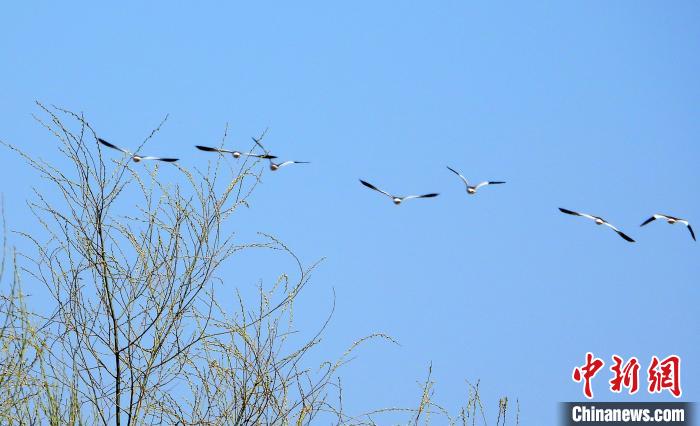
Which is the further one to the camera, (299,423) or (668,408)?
(668,408)

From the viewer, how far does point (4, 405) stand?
4.73 m

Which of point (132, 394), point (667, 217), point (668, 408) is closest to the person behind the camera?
point (667, 217)

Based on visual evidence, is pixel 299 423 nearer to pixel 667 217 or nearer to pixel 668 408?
pixel 667 217

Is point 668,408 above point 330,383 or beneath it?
above

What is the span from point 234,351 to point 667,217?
6.34 feet

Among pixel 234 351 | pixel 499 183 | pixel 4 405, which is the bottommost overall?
pixel 4 405

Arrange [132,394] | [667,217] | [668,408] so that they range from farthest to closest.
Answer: [668,408] → [132,394] → [667,217]

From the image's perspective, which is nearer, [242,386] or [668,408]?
[242,386]

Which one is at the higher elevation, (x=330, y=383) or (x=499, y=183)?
(x=499, y=183)

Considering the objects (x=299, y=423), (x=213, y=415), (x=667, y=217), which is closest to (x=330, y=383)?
(x=299, y=423)

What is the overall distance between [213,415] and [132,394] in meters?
0.36

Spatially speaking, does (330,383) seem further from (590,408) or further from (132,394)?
(590,408)

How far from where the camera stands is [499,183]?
4008 mm

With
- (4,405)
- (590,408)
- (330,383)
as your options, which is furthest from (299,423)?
(590,408)
